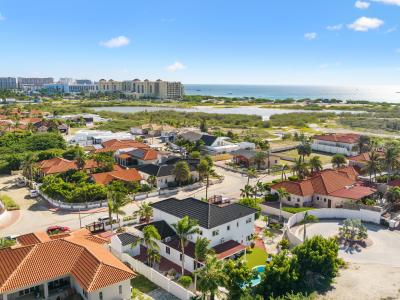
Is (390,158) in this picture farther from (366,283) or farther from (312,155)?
(312,155)

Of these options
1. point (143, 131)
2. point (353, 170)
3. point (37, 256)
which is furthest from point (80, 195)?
point (143, 131)

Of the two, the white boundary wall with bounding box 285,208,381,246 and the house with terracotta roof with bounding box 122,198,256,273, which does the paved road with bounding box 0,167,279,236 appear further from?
the white boundary wall with bounding box 285,208,381,246

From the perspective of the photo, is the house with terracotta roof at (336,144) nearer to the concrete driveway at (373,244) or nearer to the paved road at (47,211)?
the paved road at (47,211)

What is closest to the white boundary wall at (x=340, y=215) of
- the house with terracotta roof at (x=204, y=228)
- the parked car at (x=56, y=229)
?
the house with terracotta roof at (x=204, y=228)

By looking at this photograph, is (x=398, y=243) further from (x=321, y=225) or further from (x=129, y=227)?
(x=129, y=227)

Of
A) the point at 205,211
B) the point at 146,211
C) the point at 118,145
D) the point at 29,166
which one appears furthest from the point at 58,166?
the point at 205,211

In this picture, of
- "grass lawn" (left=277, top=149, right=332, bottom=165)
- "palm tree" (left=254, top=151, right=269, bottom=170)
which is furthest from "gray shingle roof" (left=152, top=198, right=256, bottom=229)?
"grass lawn" (left=277, top=149, right=332, bottom=165)
